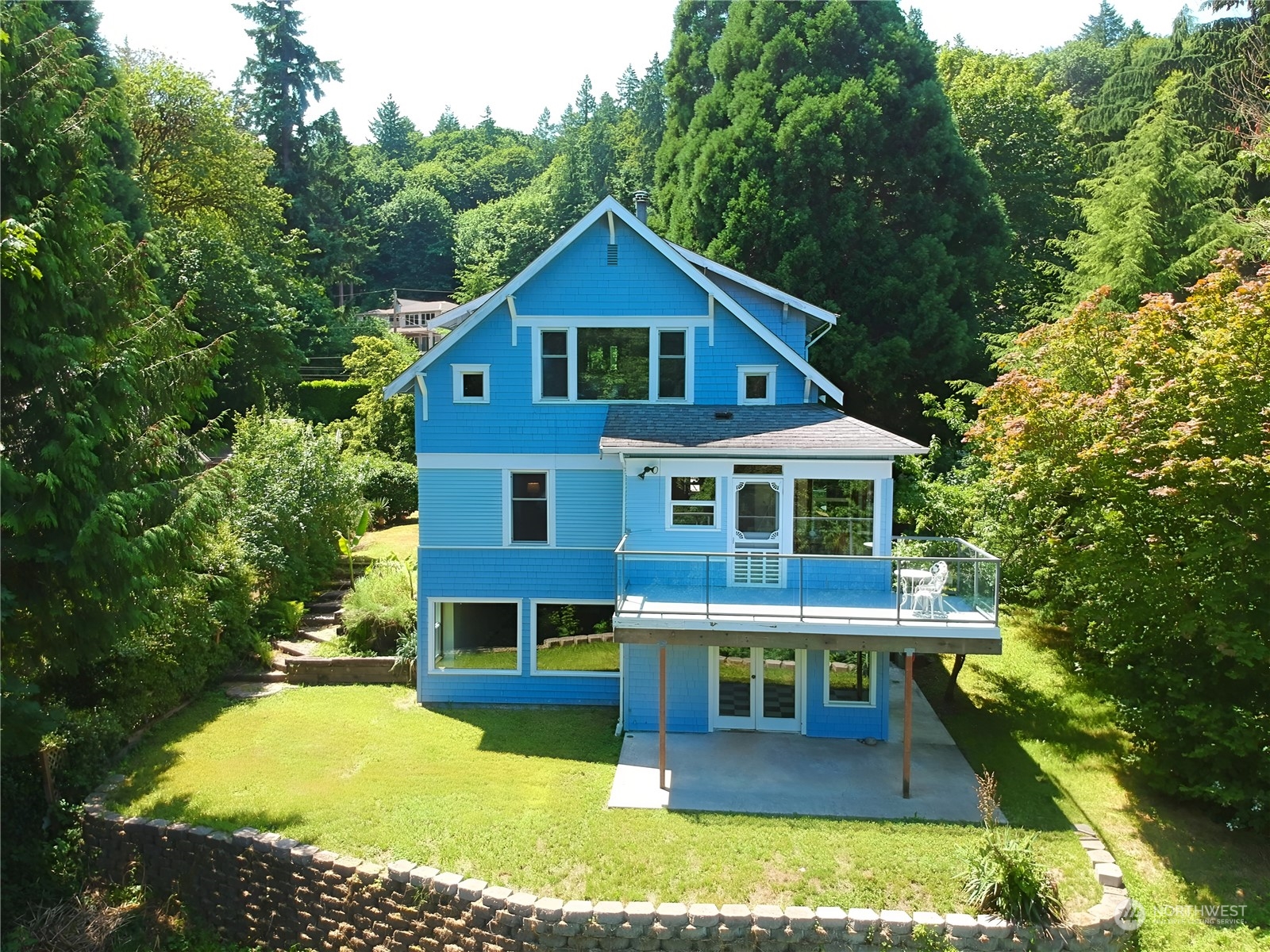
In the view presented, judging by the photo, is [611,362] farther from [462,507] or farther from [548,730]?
[548,730]

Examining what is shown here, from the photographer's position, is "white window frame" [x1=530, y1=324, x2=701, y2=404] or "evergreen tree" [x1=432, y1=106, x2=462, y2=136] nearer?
"white window frame" [x1=530, y1=324, x2=701, y2=404]

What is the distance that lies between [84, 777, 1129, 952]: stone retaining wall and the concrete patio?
2.24 m

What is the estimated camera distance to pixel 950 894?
10539 millimetres

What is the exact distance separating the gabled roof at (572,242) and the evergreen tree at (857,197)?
11.1m

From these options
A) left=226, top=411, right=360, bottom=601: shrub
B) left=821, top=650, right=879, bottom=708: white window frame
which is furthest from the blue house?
left=226, top=411, right=360, bottom=601: shrub

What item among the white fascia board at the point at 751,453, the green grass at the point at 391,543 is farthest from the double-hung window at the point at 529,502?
the green grass at the point at 391,543

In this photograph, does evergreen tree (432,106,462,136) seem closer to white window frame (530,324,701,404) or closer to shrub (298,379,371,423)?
shrub (298,379,371,423)

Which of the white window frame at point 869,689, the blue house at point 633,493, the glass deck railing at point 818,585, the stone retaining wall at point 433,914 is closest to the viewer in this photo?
the stone retaining wall at point 433,914

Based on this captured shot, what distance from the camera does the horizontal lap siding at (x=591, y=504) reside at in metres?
16.7

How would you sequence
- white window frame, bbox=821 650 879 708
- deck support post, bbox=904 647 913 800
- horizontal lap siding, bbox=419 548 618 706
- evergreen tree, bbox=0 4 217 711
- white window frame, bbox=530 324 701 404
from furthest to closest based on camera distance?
1. horizontal lap siding, bbox=419 548 618 706
2. white window frame, bbox=530 324 701 404
3. white window frame, bbox=821 650 879 708
4. deck support post, bbox=904 647 913 800
5. evergreen tree, bbox=0 4 217 711

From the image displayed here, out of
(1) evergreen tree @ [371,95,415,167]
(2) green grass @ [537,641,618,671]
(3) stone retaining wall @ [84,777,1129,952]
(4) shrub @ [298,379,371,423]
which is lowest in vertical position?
(3) stone retaining wall @ [84,777,1129,952]

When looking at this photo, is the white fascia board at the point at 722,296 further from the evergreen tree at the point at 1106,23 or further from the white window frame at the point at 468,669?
the evergreen tree at the point at 1106,23

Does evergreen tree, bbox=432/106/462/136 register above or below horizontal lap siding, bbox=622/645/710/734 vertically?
above

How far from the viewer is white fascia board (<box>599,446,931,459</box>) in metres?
14.7
